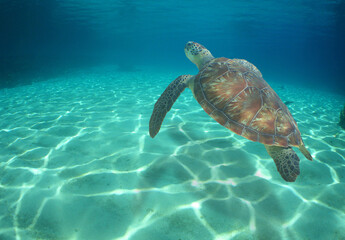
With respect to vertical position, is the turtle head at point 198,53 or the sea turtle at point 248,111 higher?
the turtle head at point 198,53

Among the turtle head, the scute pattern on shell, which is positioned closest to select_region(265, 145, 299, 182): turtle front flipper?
the scute pattern on shell

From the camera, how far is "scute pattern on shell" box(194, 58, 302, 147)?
113 inches

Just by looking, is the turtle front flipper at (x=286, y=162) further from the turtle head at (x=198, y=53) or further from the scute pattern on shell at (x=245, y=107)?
the turtle head at (x=198, y=53)

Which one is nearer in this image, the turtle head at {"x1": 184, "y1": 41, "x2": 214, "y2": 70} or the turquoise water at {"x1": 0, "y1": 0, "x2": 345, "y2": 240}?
the turquoise water at {"x1": 0, "y1": 0, "x2": 345, "y2": 240}

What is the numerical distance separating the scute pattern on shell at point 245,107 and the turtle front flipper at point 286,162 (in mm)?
168

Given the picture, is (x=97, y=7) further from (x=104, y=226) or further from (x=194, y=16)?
(x=104, y=226)

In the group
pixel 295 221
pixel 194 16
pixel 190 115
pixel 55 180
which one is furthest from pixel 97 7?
pixel 295 221

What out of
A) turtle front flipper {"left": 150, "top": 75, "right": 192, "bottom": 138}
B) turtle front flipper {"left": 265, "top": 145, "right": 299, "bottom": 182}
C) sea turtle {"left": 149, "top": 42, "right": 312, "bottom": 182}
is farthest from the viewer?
turtle front flipper {"left": 150, "top": 75, "right": 192, "bottom": 138}

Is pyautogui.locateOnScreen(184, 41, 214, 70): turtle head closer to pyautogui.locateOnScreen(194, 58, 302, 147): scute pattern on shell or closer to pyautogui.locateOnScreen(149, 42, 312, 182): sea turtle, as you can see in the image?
pyautogui.locateOnScreen(149, 42, 312, 182): sea turtle

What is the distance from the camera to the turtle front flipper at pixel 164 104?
371cm

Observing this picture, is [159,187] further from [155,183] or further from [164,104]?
[164,104]

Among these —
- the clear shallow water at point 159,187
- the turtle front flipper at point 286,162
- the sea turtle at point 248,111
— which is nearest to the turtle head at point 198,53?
the sea turtle at point 248,111

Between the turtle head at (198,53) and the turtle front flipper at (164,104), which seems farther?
the turtle head at (198,53)

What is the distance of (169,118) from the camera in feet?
18.8
